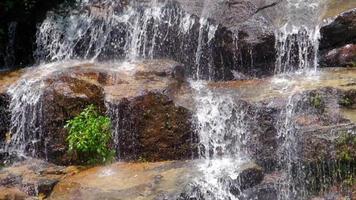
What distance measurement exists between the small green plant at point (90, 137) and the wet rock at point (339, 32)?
4.43 m

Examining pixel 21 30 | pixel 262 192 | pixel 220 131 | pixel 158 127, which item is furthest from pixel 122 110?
pixel 21 30

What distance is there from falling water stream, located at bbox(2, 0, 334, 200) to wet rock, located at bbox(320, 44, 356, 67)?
0.25 meters

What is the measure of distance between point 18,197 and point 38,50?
510cm

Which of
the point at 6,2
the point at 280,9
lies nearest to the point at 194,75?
the point at 280,9

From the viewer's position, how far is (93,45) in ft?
37.6

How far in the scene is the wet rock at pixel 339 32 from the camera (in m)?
9.95

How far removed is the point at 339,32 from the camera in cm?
1007

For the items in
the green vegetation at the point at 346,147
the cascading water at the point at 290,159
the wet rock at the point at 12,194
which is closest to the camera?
the wet rock at the point at 12,194

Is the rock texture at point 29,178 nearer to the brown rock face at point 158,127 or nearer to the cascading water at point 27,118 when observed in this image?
the cascading water at point 27,118

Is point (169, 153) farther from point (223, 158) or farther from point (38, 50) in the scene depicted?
point (38, 50)

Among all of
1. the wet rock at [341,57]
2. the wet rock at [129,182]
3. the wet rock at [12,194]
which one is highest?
the wet rock at [341,57]

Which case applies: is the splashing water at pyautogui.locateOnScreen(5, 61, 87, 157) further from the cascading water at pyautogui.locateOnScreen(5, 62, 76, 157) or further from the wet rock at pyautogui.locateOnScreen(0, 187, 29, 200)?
the wet rock at pyautogui.locateOnScreen(0, 187, 29, 200)

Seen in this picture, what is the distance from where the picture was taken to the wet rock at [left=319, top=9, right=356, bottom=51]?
32.6 feet

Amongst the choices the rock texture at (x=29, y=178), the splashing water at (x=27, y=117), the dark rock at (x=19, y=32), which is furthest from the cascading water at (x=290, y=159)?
the dark rock at (x=19, y=32)
